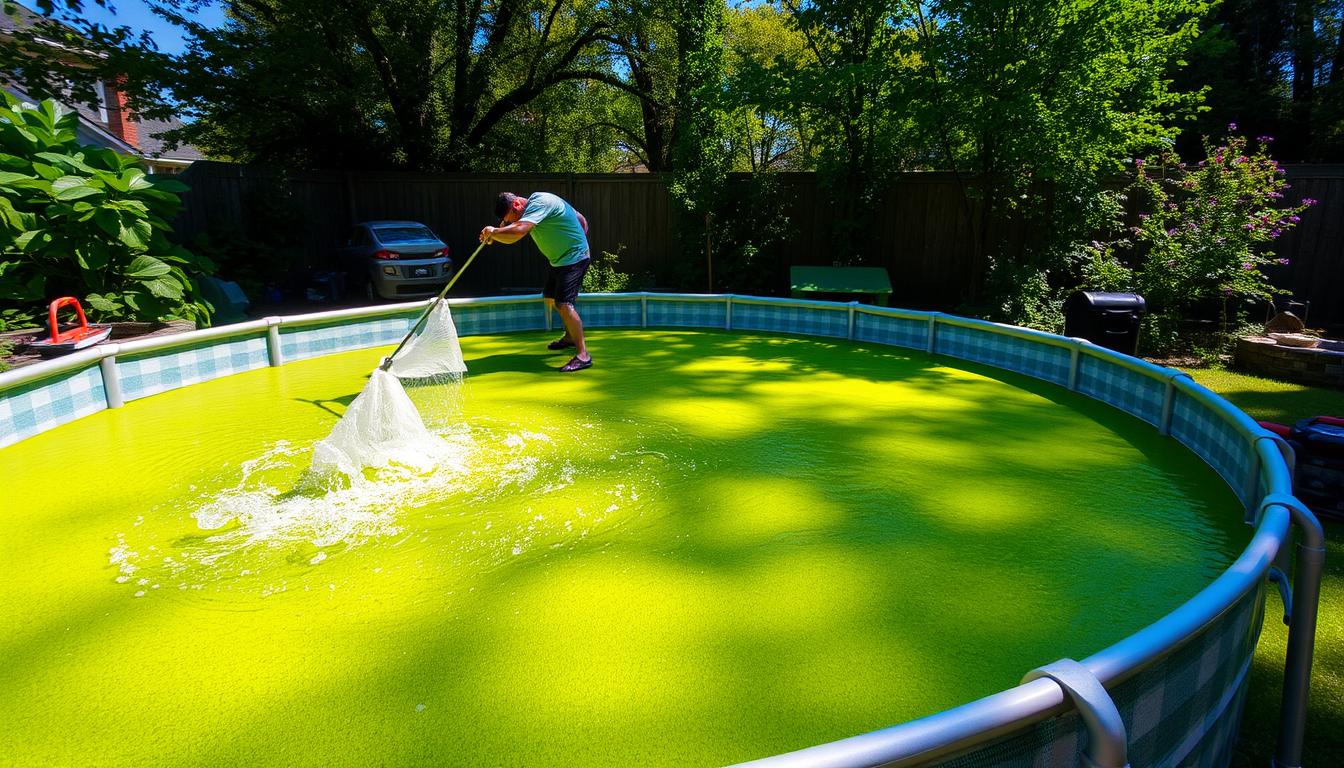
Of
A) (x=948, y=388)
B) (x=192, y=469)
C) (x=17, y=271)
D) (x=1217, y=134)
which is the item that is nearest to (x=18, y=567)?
(x=192, y=469)

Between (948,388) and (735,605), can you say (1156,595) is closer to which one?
(735,605)

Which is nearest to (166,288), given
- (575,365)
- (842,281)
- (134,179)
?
(134,179)

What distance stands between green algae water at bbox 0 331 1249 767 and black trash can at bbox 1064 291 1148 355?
1686mm

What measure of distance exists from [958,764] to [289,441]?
438cm

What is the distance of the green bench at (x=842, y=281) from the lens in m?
10.3

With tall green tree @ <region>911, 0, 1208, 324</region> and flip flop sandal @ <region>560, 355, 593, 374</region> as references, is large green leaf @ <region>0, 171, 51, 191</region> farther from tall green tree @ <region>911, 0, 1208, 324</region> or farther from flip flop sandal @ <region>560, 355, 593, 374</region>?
tall green tree @ <region>911, 0, 1208, 324</region>

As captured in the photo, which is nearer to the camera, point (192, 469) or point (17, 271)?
point (192, 469)

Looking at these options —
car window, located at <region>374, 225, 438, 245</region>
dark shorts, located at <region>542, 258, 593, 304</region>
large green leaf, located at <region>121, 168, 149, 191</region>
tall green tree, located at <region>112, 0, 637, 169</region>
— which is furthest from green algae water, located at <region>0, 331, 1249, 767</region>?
tall green tree, located at <region>112, 0, 637, 169</region>

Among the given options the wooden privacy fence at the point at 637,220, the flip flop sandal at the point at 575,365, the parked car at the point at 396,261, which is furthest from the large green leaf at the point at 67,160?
the parked car at the point at 396,261

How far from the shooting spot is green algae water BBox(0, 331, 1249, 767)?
2.15 meters

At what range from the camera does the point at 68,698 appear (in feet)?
7.36

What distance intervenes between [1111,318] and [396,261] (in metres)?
10.2

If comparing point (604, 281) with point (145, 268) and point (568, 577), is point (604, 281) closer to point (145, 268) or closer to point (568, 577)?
point (145, 268)

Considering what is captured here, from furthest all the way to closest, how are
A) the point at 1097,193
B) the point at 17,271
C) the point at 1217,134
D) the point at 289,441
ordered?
the point at 1217,134 < the point at 1097,193 < the point at 17,271 < the point at 289,441
